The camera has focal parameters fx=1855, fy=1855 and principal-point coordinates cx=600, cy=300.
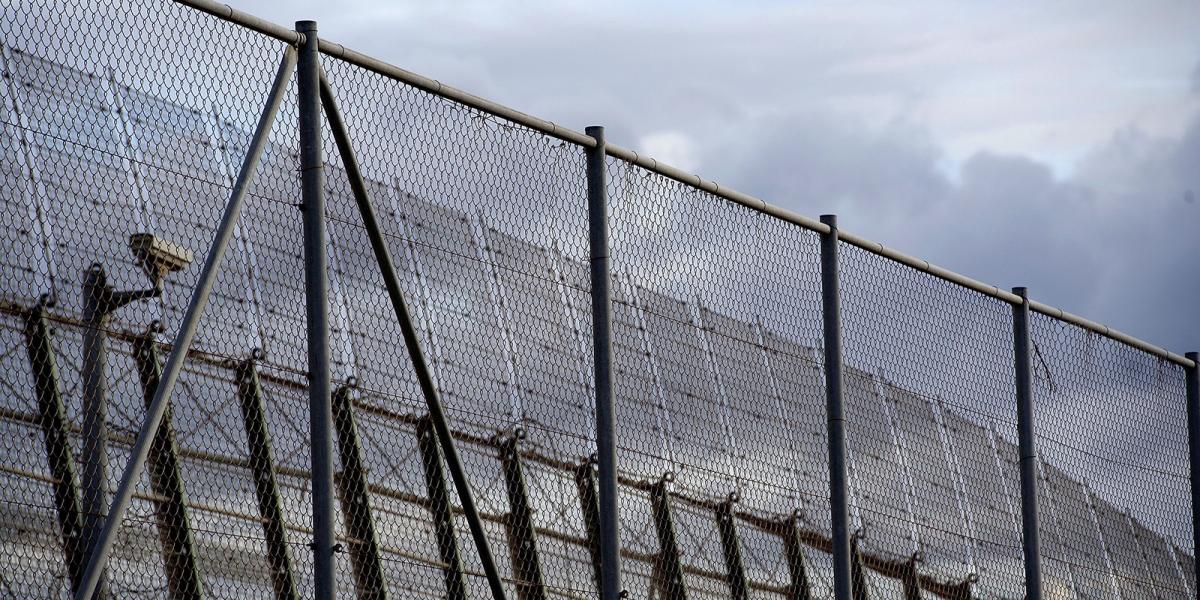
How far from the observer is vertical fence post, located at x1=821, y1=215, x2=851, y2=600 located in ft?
27.0

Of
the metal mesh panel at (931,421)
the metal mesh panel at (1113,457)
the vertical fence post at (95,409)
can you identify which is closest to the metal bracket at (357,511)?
the vertical fence post at (95,409)

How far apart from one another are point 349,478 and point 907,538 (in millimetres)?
3418

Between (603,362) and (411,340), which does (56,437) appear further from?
(603,362)

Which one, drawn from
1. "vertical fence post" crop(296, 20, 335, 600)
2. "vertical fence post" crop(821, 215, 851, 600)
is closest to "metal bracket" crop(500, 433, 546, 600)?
"vertical fence post" crop(296, 20, 335, 600)

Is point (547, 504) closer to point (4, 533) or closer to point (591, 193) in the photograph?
point (591, 193)

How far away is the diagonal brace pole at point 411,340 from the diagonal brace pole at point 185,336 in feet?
0.86

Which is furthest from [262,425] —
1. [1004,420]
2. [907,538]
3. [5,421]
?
[1004,420]

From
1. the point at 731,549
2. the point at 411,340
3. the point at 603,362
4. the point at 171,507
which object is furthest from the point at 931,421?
the point at 171,507

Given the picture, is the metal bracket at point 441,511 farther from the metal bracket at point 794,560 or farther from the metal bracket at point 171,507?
the metal bracket at point 794,560

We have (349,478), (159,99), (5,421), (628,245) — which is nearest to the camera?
(5,421)

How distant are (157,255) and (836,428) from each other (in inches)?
144

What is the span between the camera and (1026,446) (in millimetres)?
9734

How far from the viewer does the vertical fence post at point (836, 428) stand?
8.23 meters

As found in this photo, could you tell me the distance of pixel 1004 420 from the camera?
32.0 feet
